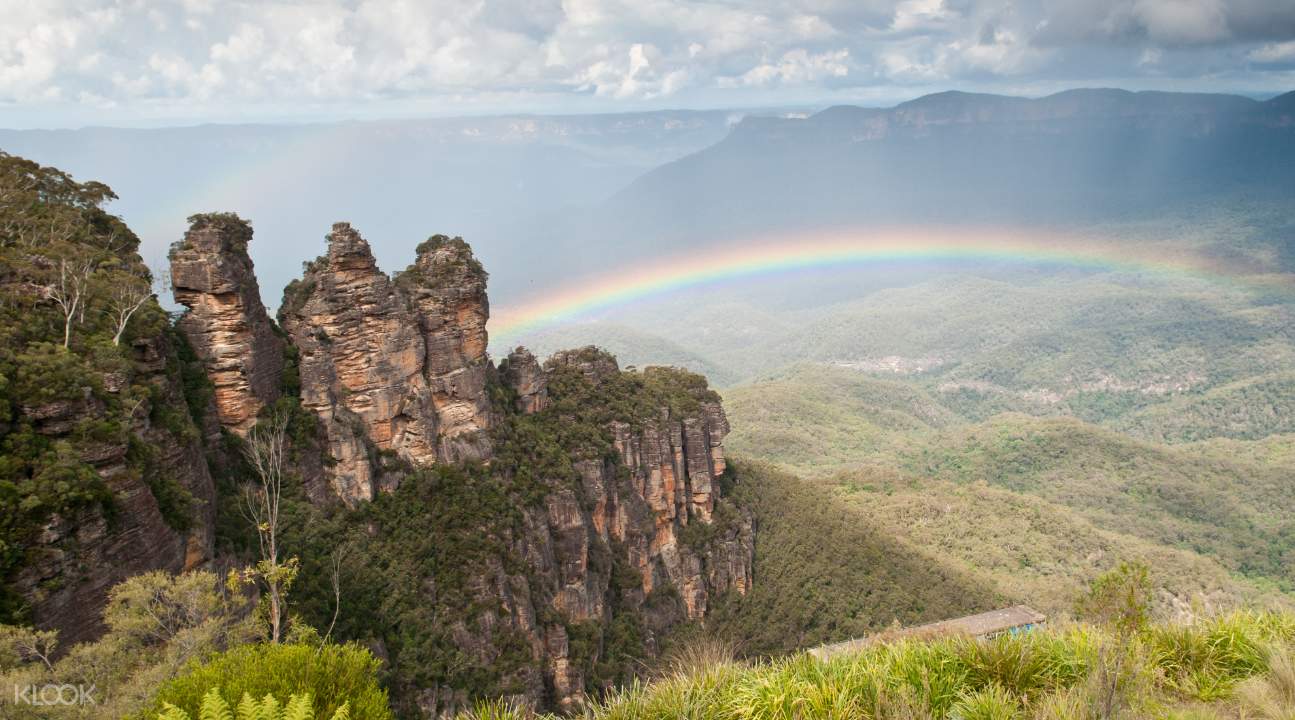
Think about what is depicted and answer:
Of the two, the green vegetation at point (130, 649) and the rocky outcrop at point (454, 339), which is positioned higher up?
the rocky outcrop at point (454, 339)

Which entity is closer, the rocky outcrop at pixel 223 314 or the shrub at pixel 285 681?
the shrub at pixel 285 681

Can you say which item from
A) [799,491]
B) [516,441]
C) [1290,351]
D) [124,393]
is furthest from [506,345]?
[1290,351]

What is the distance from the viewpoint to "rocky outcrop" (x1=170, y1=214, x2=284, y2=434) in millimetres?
26500

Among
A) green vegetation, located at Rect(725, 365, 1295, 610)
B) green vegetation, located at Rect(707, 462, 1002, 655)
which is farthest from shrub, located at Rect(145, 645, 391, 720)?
green vegetation, located at Rect(725, 365, 1295, 610)

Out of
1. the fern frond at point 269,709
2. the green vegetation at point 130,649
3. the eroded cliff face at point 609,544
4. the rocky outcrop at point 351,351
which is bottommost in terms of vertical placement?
the eroded cliff face at point 609,544

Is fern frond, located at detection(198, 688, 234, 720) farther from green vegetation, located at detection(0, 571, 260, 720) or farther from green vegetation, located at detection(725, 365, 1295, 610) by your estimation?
green vegetation, located at detection(725, 365, 1295, 610)

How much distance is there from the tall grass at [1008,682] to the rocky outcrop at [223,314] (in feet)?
63.5

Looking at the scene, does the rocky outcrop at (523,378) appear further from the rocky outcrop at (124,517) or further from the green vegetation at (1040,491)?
the green vegetation at (1040,491)

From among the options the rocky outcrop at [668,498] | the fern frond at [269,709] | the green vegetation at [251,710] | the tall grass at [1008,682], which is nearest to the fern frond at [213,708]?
the green vegetation at [251,710]

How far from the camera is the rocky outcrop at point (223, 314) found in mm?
26500

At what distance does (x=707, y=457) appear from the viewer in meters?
49.9

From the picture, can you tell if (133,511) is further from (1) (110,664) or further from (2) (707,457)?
(2) (707,457)

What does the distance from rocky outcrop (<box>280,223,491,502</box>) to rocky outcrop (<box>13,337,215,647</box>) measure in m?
7.66

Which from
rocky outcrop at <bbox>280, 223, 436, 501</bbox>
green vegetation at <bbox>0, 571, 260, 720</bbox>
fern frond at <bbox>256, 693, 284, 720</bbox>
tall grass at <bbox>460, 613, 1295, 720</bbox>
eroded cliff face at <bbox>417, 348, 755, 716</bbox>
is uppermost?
rocky outcrop at <bbox>280, 223, 436, 501</bbox>
